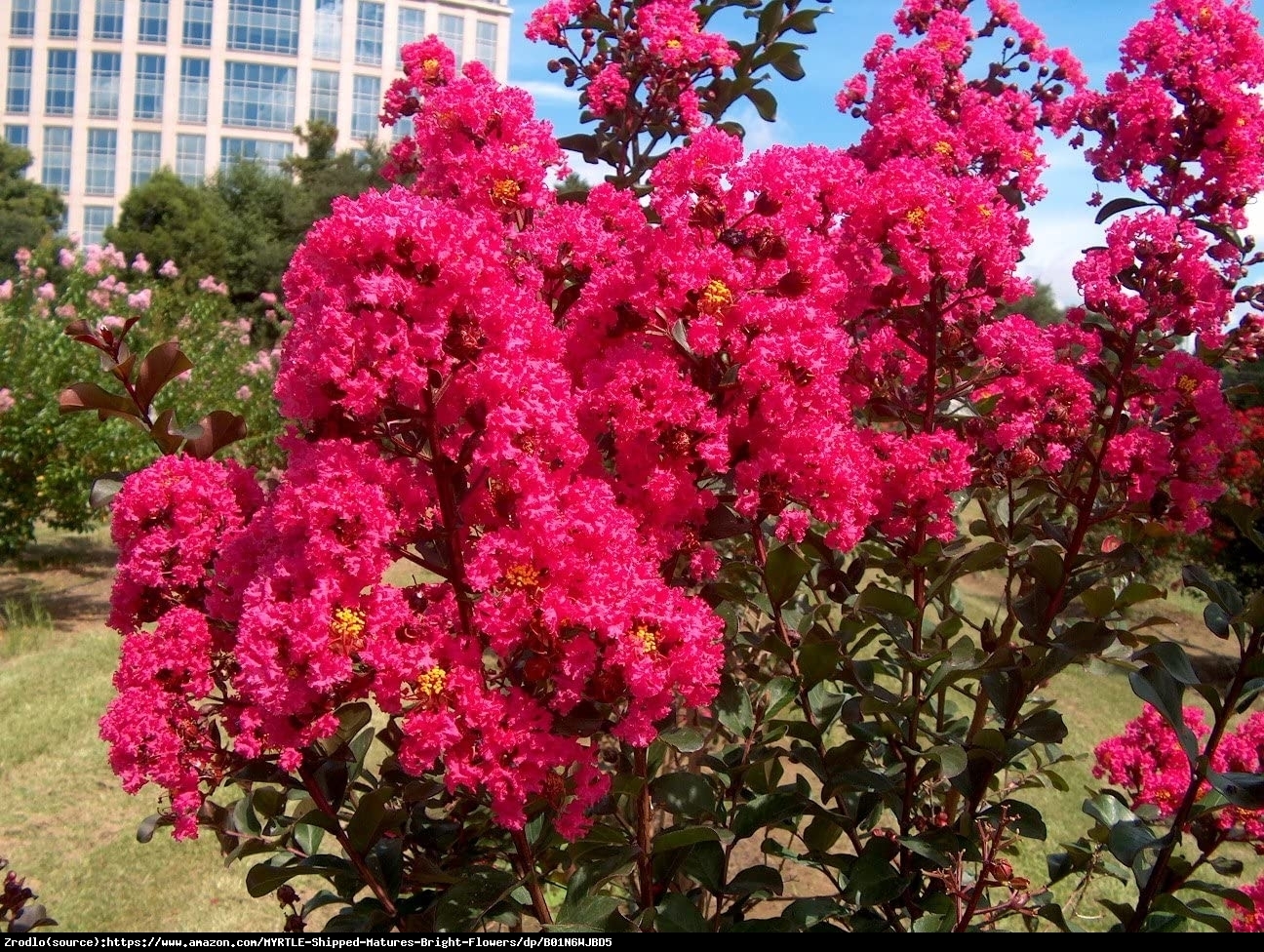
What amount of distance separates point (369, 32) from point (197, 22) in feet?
20.7

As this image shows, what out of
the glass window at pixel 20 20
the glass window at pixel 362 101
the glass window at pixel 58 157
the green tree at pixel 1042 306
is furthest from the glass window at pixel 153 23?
the green tree at pixel 1042 306

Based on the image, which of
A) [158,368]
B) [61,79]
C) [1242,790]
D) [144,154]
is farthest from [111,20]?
[1242,790]

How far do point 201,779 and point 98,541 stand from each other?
11072 mm

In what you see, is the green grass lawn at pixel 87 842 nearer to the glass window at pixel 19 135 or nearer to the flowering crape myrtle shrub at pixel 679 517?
the flowering crape myrtle shrub at pixel 679 517

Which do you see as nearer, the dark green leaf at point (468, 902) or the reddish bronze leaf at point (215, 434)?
the dark green leaf at point (468, 902)

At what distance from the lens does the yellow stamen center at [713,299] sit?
1235 millimetres

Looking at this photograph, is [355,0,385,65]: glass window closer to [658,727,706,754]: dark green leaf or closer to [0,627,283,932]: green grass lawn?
[0,627,283,932]: green grass lawn

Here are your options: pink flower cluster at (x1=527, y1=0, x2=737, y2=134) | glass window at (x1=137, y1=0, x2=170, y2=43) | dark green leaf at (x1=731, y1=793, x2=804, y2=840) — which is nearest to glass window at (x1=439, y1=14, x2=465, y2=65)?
glass window at (x1=137, y1=0, x2=170, y2=43)

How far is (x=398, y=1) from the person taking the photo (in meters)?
38.6

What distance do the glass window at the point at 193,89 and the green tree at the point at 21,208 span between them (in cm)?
584

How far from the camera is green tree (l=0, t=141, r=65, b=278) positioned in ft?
93.0

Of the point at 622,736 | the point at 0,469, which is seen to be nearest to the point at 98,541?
the point at 0,469

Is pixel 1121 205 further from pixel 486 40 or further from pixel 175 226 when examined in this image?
pixel 486 40

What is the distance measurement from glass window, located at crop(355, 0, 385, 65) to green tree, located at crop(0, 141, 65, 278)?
479 inches
